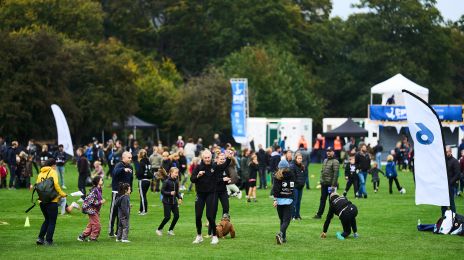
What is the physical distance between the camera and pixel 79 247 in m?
19.4

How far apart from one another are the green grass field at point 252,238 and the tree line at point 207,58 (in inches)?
1249

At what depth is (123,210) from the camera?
20203 mm

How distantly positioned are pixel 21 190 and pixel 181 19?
2207 inches

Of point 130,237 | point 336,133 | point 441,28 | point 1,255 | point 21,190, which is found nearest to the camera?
point 1,255

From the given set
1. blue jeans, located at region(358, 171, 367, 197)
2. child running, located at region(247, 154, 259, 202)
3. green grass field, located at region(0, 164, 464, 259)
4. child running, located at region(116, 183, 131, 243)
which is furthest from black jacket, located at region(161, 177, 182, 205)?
blue jeans, located at region(358, 171, 367, 197)

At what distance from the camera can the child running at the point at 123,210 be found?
20.2m

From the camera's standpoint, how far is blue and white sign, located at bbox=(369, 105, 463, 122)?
5478cm

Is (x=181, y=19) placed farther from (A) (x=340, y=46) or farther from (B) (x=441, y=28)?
(B) (x=441, y=28)

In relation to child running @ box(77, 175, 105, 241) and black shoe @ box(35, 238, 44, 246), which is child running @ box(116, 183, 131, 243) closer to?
child running @ box(77, 175, 105, 241)

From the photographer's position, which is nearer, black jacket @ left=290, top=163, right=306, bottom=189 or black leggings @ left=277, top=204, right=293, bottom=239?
black leggings @ left=277, top=204, right=293, bottom=239

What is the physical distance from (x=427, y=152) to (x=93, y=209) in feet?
24.8

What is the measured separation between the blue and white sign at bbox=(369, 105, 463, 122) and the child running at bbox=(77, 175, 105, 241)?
36.9m

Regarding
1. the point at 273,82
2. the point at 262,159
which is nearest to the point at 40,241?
the point at 262,159

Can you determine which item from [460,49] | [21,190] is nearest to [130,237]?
[21,190]
